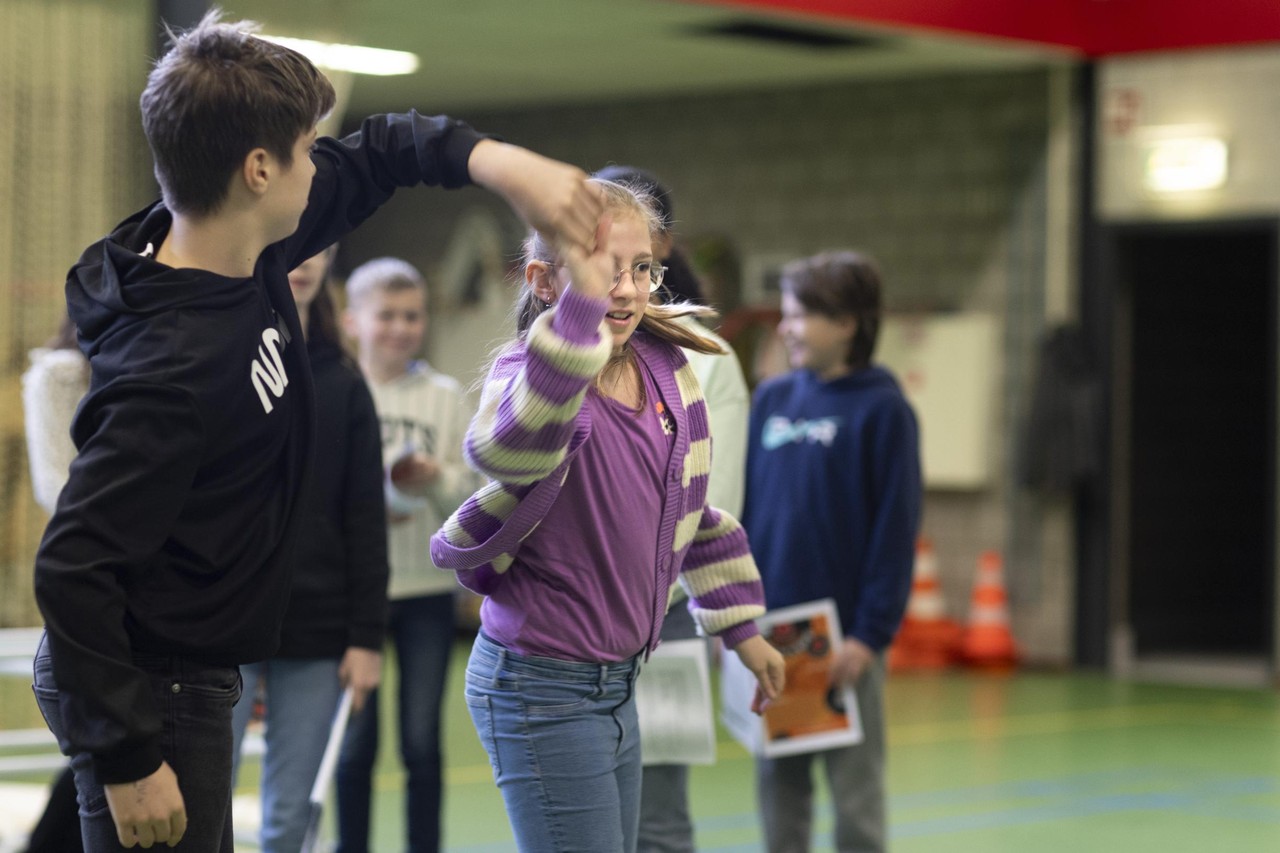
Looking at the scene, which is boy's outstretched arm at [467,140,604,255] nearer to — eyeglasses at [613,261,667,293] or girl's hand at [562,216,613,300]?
girl's hand at [562,216,613,300]

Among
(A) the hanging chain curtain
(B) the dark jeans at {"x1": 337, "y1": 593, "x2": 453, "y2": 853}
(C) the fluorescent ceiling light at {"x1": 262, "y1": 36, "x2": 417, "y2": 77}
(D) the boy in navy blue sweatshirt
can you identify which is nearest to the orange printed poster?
(D) the boy in navy blue sweatshirt

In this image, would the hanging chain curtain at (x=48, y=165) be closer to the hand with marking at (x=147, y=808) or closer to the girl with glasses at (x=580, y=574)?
the girl with glasses at (x=580, y=574)

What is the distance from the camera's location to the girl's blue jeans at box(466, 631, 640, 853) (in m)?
2.33

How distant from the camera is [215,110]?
6.36 ft

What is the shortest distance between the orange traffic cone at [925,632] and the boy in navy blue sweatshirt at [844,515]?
5.59 meters

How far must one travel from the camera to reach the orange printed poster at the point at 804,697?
3807mm

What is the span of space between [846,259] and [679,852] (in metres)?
1.46

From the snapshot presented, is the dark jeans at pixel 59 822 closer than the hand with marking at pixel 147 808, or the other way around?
the hand with marking at pixel 147 808

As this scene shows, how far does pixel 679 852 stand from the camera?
3.37m

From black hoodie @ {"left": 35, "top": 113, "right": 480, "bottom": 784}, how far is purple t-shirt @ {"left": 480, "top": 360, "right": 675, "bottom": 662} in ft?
1.22

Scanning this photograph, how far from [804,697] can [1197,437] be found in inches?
280

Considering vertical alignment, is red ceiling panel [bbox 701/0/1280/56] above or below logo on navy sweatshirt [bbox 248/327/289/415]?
above

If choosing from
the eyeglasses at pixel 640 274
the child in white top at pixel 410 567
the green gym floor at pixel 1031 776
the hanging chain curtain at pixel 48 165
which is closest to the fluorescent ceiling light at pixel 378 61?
the hanging chain curtain at pixel 48 165

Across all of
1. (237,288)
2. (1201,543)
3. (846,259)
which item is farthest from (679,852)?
(1201,543)
